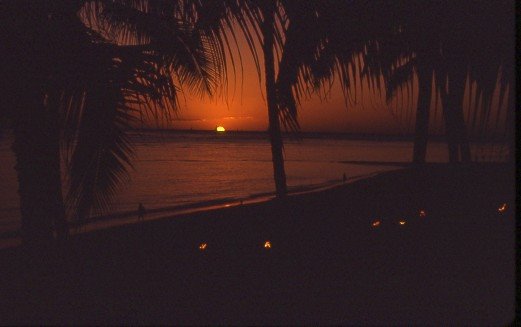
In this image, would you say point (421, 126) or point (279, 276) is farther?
point (421, 126)

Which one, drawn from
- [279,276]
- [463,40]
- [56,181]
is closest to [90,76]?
[56,181]

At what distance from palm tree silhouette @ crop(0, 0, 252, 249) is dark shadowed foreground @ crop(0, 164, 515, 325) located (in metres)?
0.45

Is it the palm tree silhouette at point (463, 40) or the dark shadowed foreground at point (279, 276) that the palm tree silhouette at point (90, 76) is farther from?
the palm tree silhouette at point (463, 40)

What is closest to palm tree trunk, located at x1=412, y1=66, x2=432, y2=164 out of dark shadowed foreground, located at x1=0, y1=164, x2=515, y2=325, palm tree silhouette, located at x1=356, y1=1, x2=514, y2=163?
dark shadowed foreground, located at x1=0, y1=164, x2=515, y2=325

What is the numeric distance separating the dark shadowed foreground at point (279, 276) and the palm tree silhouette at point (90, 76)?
451mm

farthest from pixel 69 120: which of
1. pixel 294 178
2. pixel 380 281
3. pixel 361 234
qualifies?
pixel 294 178

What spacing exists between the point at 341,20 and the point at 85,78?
1142 millimetres

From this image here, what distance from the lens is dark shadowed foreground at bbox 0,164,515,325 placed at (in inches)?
123

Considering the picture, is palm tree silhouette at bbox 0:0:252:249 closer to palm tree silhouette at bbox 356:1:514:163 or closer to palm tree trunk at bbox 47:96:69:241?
palm tree trunk at bbox 47:96:69:241

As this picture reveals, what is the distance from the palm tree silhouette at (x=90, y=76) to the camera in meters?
2.31

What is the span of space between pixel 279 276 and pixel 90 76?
1.99 meters

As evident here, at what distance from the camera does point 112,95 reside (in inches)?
104

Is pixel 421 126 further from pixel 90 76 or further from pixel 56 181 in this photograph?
pixel 90 76

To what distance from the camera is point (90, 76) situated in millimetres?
2512
